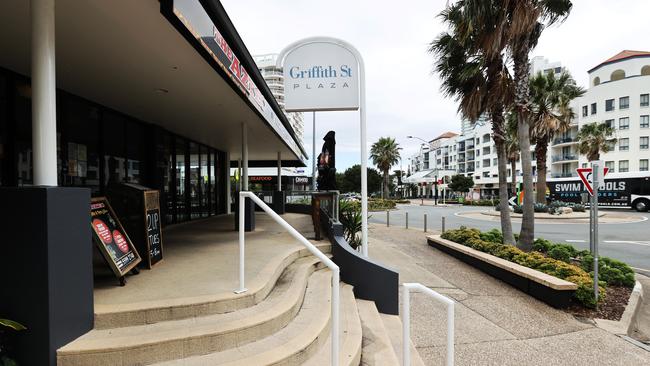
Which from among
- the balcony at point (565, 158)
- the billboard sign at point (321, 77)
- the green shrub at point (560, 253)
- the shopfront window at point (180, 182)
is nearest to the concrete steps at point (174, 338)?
the billboard sign at point (321, 77)

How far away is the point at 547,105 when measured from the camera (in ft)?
61.2

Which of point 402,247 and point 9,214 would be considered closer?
point 9,214

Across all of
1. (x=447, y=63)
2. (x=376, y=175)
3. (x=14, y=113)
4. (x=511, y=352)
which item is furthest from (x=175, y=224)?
(x=376, y=175)

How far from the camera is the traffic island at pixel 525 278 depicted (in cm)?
591

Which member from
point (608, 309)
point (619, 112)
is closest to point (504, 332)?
point (608, 309)

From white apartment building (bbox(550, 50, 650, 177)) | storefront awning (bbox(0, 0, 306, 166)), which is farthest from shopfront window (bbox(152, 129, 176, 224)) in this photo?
white apartment building (bbox(550, 50, 650, 177))

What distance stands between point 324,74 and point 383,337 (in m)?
3.80

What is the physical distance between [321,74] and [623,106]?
56.1m

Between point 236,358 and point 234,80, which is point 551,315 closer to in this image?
point 236,358

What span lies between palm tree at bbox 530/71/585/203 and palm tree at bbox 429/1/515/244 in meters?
3.18

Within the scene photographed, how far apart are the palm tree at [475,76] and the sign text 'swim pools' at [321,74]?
19.5ft

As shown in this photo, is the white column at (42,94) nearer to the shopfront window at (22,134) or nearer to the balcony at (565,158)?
the shopfront window at (22,134)

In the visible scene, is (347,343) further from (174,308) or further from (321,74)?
(321,74)

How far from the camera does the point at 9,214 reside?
243cm
